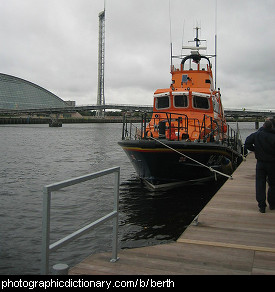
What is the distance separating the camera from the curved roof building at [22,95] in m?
153

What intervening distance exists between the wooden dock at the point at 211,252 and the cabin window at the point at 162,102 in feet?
26.9

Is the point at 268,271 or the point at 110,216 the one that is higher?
the point at 110,216

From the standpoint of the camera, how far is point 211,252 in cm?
476

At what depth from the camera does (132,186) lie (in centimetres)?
1388

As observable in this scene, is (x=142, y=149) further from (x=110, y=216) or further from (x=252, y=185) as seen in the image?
(x=110, y=216)

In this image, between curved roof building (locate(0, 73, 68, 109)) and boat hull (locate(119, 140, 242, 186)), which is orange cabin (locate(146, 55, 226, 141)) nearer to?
boat hull (locate(119, 140, 242, 186))

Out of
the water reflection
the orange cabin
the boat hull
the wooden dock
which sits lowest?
the water reflection

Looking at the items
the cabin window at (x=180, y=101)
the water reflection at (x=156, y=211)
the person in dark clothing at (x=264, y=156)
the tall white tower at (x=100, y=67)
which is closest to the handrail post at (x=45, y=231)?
the water reflection at (x=156, y=211)

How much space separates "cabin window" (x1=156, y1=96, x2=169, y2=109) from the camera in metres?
14.4

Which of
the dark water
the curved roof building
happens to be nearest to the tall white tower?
the curved roof building

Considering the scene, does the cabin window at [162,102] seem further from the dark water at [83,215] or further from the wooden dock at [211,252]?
the wooden dock at [211,252]

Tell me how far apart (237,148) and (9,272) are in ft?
51.0

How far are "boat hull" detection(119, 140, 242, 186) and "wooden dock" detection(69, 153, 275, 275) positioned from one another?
4.81 m
